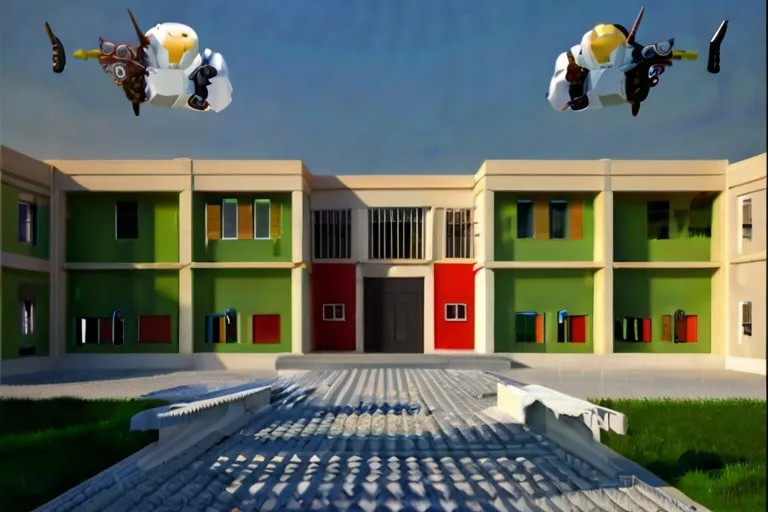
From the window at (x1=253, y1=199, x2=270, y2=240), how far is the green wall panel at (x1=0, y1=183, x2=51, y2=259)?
376 cm

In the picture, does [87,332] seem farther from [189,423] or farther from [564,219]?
[564,219]

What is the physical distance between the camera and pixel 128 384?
7.71 metres

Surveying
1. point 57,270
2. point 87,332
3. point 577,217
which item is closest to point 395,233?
point 577,217

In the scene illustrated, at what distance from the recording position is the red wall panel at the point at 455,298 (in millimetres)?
11203

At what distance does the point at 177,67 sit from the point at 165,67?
0.05 meters

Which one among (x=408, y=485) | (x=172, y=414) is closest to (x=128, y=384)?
(x=172, y=414)

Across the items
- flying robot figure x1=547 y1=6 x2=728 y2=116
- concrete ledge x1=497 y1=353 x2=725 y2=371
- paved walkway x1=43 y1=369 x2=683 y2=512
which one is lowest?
concrete ledge x1=497 y1=353 x2=725 y2=371

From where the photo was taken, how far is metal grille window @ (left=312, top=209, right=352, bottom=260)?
479 inches

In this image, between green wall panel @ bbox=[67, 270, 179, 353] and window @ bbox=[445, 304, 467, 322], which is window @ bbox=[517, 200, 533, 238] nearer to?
window @ bbox=[445, 304, 467, 322]

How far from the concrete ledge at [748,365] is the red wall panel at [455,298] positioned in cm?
909

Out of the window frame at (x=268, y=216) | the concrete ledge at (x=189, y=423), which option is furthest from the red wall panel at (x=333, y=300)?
the concrete ledge at (x=189, y=423)

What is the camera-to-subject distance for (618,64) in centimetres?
247

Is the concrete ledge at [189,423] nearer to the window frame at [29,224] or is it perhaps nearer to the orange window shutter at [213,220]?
the window frame at [29,224]

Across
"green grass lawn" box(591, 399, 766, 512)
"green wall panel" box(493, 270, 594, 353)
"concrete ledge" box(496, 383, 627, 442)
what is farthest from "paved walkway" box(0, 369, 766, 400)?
"concrete ledge" box(496, 383, 627, 442)
